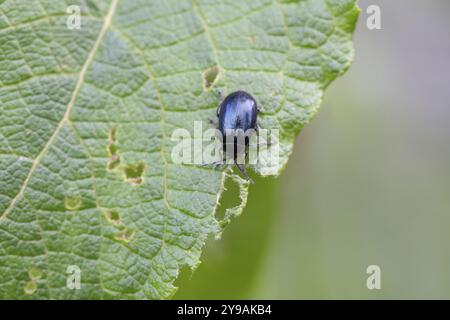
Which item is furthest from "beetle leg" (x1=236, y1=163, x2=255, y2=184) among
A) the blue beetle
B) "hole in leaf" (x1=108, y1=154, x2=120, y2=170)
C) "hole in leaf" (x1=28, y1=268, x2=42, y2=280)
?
"hole in leaf" (x1=28, y1=268, x2=42, y2=280)

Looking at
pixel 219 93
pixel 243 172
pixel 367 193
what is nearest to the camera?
pixel 219 93

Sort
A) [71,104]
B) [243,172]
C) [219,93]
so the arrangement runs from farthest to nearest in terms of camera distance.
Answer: [243,172] → [219,93] → [71,104]

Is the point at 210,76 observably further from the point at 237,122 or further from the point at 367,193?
the point at 367,193

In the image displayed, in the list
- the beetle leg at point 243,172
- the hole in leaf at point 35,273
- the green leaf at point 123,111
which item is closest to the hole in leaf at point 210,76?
the green leaf at point 123,111

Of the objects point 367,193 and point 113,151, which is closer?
point 113,151

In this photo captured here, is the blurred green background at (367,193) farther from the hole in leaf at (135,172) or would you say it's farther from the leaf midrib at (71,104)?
the leaf midrib at (71,104)

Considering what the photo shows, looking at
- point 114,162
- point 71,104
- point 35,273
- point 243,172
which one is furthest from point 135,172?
point 35,273
